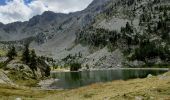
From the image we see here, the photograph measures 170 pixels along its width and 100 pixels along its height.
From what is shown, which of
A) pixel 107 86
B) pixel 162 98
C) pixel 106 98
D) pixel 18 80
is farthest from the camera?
pixel 18 80

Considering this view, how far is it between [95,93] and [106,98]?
7.48 meters

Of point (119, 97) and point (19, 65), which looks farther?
point (19, 65)

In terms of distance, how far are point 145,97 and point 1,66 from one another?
16689 centimetres

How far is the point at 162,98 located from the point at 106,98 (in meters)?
7.42

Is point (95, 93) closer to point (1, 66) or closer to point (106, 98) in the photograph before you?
point (106, 98)

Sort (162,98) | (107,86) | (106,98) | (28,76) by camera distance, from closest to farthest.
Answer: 1. (162,98)
2. (106,98)
3. (107,86)
4. (28,76)

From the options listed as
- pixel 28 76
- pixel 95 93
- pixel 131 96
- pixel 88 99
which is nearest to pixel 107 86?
pixel 95 93

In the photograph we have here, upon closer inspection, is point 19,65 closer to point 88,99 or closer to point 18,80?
point 18,80

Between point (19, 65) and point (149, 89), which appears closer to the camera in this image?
point (149, 89)

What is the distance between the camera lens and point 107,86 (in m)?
59.4

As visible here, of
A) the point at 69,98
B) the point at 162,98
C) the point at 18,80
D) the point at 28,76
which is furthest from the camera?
the point at 28,76

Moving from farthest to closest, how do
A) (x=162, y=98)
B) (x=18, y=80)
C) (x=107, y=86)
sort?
(x=18, y=80) → (x=107, y=86) → (x=162, y=98)

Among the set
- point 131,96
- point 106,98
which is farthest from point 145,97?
point 106,98

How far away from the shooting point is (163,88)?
4581 centimetres
